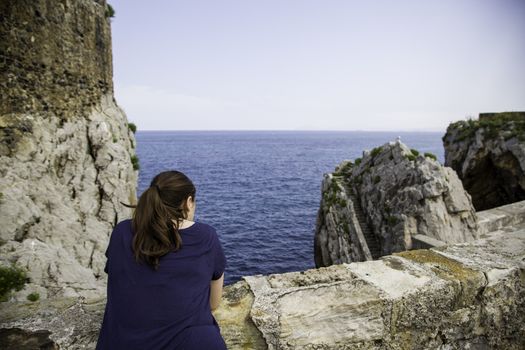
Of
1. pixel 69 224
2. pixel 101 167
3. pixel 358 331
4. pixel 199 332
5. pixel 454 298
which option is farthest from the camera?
pixel 101 167

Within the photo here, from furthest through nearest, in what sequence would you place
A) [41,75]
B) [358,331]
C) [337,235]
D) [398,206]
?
1. [337,235]
2. [398,206]
3. [41,75]
4. [358,331]

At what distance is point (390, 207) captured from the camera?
19.1 meters

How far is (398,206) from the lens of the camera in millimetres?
18562

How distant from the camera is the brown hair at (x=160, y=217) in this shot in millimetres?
2158

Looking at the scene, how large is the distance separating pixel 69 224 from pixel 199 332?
13662 mm

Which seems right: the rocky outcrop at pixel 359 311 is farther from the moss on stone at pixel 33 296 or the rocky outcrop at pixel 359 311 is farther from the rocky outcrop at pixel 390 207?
the rocky outcrop at pixel 390 207

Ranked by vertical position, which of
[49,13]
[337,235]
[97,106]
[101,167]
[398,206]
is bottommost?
[337,235]

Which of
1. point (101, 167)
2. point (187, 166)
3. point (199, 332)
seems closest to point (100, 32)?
point (101, 167)

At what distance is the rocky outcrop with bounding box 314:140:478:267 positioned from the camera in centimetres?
1725

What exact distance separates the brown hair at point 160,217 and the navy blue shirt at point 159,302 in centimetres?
6

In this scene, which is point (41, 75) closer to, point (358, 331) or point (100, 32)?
point (100, 32)

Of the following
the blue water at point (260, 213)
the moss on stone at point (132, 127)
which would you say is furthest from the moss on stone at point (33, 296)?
the blue water at point (260, 213)

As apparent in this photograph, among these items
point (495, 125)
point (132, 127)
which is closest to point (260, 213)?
point (132, 127)

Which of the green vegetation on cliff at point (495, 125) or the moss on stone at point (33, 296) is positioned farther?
the green vegetation on cliff at point (495, 125)
